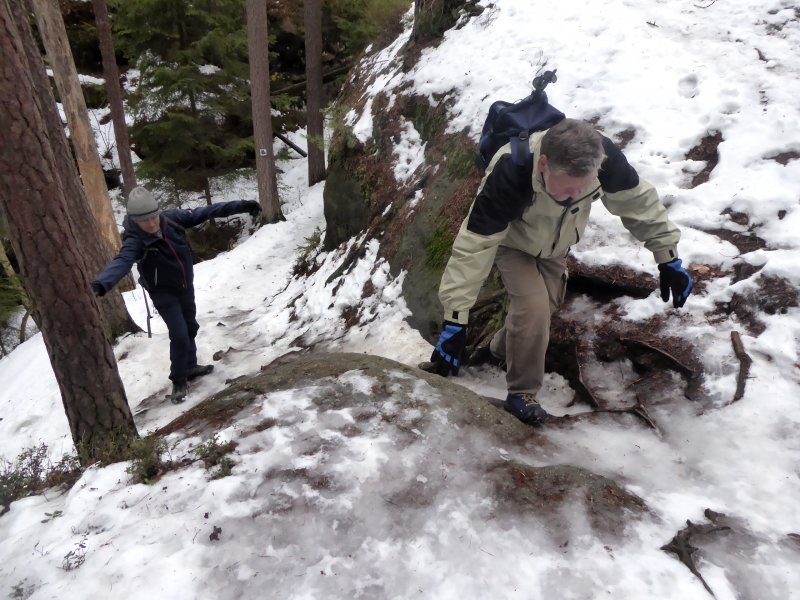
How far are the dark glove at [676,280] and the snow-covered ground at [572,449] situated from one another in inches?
12.3

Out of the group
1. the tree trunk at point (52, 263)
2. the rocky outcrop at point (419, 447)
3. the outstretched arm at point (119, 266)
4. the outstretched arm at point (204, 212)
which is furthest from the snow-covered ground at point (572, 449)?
the outstretched arm at point (204, 212)

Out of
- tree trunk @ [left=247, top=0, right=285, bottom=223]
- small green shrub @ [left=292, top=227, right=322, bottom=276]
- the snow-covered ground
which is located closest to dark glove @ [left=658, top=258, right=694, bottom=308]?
the snow-covered ground

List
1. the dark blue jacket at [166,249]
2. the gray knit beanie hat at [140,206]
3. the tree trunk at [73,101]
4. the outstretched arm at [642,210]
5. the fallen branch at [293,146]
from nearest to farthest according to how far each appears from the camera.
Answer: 1. the outstretched arm at [642,210]
2. the gray knit beanie hat at [140,206]
3. the dark blue jacket at [166,249]
4. the tree trunk at [73,101]
5. the fallen branch at [293,146]

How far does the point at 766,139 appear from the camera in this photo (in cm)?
483

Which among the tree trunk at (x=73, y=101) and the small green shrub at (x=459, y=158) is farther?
the tree trunk at (x=73, y=101)

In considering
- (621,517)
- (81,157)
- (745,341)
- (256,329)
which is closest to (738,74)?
(745,341)

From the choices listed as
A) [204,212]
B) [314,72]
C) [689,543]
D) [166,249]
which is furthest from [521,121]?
[314,72]

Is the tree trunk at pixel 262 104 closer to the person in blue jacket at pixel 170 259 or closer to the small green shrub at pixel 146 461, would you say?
the person in blue jacket at pixel 170 259

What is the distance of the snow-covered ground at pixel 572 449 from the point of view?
226 centimetres

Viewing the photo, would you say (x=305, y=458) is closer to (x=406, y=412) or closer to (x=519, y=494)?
(x=406, y=412)

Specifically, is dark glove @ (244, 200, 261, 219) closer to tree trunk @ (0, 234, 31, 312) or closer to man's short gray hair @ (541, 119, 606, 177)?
man's short gray hair @ (541, 119, 606, 177)

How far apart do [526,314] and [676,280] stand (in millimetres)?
1166

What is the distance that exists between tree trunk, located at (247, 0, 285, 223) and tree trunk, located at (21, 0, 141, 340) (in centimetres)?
616

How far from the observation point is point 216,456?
3.00 meters
